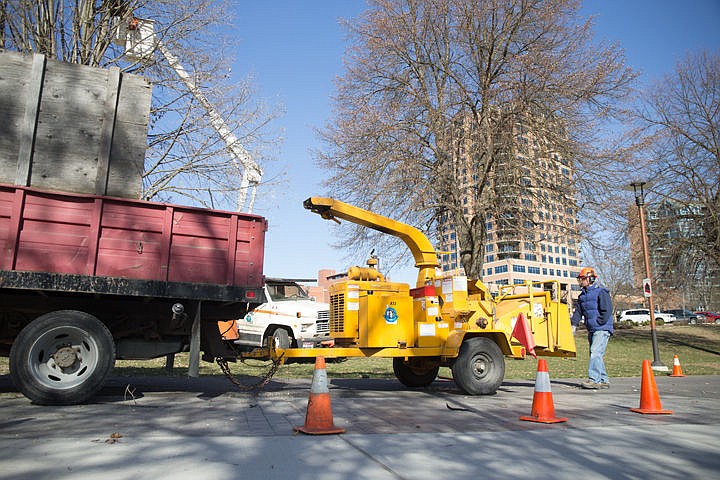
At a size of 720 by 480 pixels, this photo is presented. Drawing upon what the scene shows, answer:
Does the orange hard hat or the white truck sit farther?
the white truck

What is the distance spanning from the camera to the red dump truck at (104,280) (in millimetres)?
6129

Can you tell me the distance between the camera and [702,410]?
284 inches

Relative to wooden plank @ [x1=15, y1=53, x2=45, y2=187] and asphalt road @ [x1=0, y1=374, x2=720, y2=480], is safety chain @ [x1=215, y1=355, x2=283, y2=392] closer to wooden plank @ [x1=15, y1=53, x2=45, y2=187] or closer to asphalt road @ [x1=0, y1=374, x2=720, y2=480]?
asphalt road @ [x1=0, y1=374, x2=720, y2=480]

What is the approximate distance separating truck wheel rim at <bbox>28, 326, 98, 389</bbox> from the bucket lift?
842 cm

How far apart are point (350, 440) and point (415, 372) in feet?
17.4

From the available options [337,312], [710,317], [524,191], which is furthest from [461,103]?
[710,317]

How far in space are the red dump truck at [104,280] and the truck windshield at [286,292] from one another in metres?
7.23

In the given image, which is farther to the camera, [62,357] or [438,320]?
[438,320]

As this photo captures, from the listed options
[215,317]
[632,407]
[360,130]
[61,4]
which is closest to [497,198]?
[360,130]

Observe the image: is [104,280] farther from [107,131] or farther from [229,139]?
[229,139]

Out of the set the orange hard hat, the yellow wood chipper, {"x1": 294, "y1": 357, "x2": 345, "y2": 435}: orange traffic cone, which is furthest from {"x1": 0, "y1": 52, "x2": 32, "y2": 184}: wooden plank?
the orange hard hat

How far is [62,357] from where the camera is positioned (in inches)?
248

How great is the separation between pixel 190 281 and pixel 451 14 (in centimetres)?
1567

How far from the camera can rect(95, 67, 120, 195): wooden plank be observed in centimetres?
712
